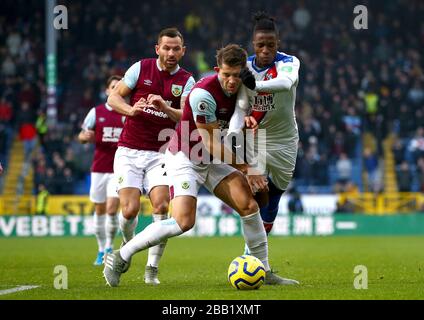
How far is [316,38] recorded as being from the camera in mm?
34156

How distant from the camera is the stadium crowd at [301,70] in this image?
28.5m

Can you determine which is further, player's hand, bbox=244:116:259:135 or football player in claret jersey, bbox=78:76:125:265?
football player in claret jersey, bbox=78:76:125:265

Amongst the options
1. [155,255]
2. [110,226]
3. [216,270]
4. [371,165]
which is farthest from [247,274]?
[371,165]

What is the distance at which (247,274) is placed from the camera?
29.9 feet

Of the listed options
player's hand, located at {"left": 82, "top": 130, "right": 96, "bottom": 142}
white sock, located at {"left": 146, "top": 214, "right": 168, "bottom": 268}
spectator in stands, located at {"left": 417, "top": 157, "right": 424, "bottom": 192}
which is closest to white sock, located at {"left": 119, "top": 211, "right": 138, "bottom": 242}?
white sock, located at {"left": 146, "top": 214, "right": 168, "bottom": 268}

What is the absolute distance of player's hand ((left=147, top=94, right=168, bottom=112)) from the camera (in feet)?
32.4

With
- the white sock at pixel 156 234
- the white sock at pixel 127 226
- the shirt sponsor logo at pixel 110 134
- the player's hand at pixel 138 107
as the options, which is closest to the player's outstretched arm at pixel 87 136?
the shirt sponsor logo at pixel 110 134

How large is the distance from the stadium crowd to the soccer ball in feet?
61.5

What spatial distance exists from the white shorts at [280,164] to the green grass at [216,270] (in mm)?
1228

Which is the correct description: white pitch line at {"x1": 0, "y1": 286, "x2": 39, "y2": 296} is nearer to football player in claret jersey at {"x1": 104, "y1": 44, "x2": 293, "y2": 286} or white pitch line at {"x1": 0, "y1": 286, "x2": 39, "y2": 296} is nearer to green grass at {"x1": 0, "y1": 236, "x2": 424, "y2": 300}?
green grass at {"x1": 0, "y1": 236, "x2": 424, "y2": 300}

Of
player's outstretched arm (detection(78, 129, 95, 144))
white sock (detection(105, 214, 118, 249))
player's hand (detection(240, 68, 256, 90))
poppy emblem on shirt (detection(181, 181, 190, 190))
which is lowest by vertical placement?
white sock (detection(105, 214, 118, 249))

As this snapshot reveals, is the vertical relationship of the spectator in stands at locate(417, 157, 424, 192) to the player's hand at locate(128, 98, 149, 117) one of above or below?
below

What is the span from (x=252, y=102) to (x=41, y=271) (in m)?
4.34
